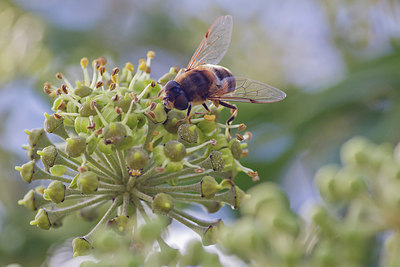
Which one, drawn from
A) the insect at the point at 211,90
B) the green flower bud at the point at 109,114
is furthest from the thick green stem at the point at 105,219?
the insect at the point at 211,90

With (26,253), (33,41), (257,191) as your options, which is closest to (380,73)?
(257,191)

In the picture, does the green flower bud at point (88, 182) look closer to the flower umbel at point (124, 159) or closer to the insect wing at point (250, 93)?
the flower umbel at point (124, 159)

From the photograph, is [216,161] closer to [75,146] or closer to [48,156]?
[75,146]

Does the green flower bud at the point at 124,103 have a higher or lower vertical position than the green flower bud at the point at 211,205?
higher

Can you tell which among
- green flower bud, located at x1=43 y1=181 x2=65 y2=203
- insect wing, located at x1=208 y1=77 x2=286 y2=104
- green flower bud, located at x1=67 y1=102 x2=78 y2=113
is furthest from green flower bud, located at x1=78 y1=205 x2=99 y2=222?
insect wing, located at x1=208 y1=77 x2=286 y2=104

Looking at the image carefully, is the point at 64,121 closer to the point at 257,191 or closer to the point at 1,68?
the point at 257,191

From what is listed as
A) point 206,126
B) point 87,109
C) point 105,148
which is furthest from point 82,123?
point 206,126

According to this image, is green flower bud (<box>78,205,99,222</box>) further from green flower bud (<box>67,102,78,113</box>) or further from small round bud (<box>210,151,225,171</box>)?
small round bud (<box>210,151,225,171</box>)
